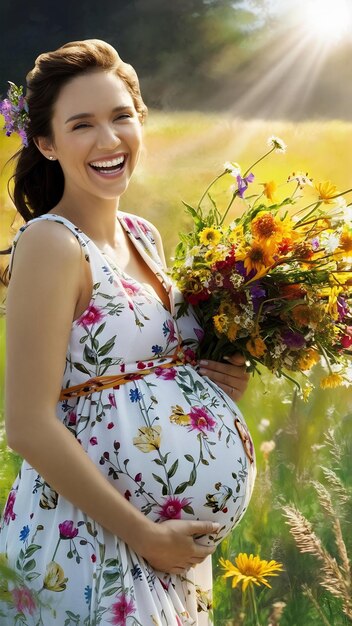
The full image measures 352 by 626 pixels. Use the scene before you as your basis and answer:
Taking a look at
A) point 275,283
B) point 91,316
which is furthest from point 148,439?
point 275,283

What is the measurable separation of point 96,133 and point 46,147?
0.16 m

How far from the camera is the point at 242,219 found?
2186 millimetres

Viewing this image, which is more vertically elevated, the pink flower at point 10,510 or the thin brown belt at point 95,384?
the thin brown belt at point 95,384

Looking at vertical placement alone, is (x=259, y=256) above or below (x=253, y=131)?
below

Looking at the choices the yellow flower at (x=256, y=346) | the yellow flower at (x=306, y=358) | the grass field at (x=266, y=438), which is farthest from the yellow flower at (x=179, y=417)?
the grass field at (x=266, y=438)

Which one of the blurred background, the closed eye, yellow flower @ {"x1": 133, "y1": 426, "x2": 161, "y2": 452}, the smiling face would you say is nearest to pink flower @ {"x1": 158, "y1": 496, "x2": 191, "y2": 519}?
yellow flower @ {"x1": 133, "y1": 426, "x2": 161, "y2": 452}

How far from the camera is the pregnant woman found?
6.14 feet

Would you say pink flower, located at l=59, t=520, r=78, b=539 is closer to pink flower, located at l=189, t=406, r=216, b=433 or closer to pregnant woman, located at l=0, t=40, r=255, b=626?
pregnant woman, located at l=0, t=40, r=255, b=626

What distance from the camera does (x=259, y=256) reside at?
80.7 inches

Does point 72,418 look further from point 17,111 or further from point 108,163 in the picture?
point 17,111

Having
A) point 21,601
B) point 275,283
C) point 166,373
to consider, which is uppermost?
point 275,283

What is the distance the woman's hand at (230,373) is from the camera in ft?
7.20

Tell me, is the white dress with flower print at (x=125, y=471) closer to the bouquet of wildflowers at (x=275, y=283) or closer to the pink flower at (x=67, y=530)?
the pink flower at (x=67, y=530)

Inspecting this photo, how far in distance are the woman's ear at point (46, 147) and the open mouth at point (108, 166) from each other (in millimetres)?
124
